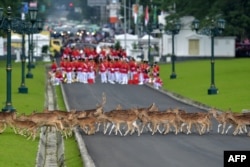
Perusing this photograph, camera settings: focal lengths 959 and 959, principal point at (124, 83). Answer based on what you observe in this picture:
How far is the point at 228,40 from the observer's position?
304 ft

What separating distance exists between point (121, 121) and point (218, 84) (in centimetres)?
2442

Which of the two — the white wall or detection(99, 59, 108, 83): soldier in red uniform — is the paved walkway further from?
the white wall

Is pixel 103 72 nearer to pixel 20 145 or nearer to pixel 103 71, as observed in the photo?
pixel 103 71

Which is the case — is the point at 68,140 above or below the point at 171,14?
below

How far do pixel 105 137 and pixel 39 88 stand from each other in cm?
2480

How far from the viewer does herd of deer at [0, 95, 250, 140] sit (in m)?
27.1

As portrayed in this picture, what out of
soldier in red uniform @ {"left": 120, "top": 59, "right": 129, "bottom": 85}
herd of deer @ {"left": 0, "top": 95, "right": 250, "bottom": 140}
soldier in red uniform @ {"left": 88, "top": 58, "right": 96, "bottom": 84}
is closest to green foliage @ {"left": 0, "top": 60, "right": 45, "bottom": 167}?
herd of deer @ {"left": 0, "top": 95, "right": 250, "bottom": 140}

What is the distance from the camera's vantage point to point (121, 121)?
92.0 feet

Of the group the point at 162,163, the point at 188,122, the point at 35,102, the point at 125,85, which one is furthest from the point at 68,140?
the point at 125,85

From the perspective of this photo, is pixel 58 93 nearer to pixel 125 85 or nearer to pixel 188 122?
pixel 125 85

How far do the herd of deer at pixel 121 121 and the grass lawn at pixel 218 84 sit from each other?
7721 millimetres

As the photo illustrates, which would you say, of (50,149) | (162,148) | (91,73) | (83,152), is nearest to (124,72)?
(91,73)

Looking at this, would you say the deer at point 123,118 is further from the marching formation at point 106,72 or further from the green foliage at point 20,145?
the marching formation at point 106,72

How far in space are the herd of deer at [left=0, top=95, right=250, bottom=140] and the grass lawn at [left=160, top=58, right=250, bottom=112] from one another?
7721 millimetres
